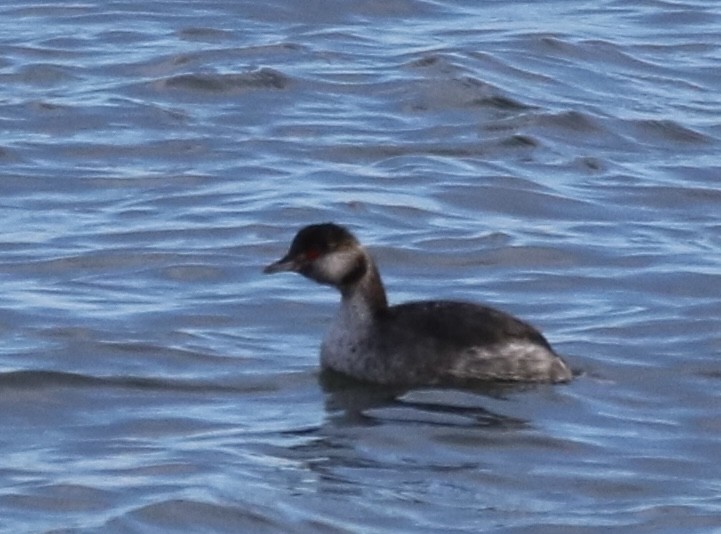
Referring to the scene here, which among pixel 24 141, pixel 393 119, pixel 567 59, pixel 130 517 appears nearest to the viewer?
pixel 130 517

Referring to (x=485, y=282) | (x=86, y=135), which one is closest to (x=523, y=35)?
(x=86, y=135)

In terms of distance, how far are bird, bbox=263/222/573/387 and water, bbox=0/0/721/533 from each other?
0.13 m

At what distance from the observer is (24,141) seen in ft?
56.7

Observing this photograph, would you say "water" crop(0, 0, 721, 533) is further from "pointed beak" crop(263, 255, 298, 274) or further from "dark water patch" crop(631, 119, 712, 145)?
"pointed beak" crop(263, 255, 298, 274)

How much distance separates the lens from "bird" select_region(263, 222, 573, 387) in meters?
11.8

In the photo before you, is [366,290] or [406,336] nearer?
[406,336]

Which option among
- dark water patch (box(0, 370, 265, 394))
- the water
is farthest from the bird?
dark water patch (box(0, 370, 265, 394))

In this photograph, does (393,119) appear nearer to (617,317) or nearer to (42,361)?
(617,317)

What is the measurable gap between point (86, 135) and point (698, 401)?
7.13m

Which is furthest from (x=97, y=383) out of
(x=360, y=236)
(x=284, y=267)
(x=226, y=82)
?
(x=226, y=82)

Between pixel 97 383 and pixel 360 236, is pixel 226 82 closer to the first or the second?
pixel 360 236

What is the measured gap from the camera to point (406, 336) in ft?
39.2

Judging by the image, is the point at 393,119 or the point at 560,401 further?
the point at 393,119

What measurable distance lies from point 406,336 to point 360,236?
308 cm
